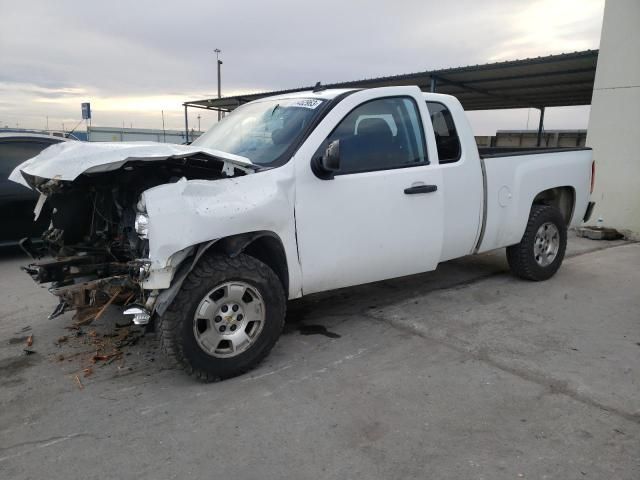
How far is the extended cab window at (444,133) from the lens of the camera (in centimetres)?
461

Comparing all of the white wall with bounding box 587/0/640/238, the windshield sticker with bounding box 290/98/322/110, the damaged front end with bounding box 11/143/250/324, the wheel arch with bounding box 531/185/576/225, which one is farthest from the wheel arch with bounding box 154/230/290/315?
the white wall with bounding box 587/0/640/238

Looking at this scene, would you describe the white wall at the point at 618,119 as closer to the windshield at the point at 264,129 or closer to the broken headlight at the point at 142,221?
the windshield at the point at 264,129

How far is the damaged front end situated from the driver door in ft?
2.12

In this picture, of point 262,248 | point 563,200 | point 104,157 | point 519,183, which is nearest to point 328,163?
point 262,248

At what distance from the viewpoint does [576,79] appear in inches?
468

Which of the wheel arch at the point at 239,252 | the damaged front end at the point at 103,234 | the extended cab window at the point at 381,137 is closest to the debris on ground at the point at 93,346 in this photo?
the damaged front end at the point at 103,234

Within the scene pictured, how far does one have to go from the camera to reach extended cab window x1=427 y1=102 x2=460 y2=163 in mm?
4609

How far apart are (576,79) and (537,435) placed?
11.4 metres

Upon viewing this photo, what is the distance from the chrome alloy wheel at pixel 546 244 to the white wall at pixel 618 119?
12.2 feet

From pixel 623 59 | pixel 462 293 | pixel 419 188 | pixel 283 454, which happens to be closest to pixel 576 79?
pixel 623 59

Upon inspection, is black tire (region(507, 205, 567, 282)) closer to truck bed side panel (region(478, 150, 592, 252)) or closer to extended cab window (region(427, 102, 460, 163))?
truck bed side panel (region(478, 150, 592, 252))

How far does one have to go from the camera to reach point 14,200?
21.8 feet

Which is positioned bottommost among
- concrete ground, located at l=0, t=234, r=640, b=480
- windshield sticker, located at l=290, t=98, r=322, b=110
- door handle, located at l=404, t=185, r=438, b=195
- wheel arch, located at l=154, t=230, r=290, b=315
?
concrete ground, located at l=0, t=234, r=640, b=480

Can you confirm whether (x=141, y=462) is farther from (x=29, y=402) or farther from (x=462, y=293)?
(x=462, y=293)
